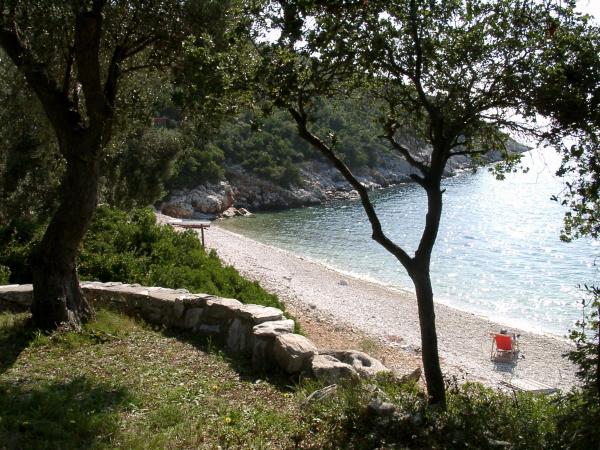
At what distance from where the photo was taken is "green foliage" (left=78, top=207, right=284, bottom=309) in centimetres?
1205

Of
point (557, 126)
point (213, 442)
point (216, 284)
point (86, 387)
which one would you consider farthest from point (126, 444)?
point (216, 284)

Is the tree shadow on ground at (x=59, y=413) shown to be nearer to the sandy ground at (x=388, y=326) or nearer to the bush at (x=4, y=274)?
the bush at (x=4, y=274)

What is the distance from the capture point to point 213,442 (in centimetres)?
503

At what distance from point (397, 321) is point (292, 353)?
1774 centimetres

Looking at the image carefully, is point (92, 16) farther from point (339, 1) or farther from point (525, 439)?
point (525, 439)

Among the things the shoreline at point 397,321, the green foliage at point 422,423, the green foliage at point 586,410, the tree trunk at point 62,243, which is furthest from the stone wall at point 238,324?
the shoreline at point 397,321

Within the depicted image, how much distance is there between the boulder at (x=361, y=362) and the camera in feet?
22.8

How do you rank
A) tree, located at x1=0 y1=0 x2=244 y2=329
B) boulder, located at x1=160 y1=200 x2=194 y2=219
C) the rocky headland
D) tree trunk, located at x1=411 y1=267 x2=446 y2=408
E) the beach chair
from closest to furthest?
tree trunk, located at x1=411 y1=267 x2=446 y2=408 → tree, located at x1=0 y1=0 x2=244 y2=329 → the beach chair → boulder, located at x1=160 y1=200 x2=194 y2=219 → the rocky headland

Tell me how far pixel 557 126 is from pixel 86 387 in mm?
5612

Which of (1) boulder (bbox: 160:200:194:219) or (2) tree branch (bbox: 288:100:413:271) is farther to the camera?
(1) boulder (bbox: 160:200:194:219)

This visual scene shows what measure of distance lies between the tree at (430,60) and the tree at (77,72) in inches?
102

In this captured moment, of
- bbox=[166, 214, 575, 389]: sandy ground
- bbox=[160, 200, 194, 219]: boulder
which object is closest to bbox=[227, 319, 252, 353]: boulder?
bbox=[166, 214, 575, 389]: sandy ground

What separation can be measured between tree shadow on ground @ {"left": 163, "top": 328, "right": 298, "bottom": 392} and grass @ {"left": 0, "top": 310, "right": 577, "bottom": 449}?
4 cm

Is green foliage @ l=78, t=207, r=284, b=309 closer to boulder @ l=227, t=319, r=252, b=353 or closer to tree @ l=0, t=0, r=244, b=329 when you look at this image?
tree @ l=0, t=0, r=244, b=329
